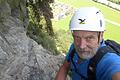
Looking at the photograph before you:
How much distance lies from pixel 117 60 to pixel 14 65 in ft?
15.0

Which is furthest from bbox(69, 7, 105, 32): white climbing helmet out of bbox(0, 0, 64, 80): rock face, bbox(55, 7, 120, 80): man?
bbox(0, 0, 64, 80): rock face

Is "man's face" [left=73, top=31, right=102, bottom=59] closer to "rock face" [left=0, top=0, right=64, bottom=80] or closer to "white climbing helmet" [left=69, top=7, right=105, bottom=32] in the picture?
"white climbing helmet" [left=69, top=7, right=105, bottom=32]

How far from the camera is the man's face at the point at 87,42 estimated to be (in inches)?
137

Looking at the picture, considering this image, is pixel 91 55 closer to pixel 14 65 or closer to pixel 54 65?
pixel 14 65

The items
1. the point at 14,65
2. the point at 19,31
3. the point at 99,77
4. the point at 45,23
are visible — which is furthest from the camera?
the point at 45,23

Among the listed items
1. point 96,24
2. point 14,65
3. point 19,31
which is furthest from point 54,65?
point 96,24

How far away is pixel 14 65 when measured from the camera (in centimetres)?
740

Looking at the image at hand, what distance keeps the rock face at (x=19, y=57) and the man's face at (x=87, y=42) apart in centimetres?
369

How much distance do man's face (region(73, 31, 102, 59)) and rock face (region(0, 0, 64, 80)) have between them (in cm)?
369

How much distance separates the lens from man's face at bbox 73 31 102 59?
3.49 meters

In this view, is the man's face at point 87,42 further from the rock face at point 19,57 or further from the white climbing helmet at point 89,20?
the rock face at point 19,57

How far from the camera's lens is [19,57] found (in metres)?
7.81

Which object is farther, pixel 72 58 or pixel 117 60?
pixel 72 58

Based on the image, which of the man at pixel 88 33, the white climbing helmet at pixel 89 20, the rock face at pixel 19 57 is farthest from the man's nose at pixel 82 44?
the rock face at pixel 19 57
